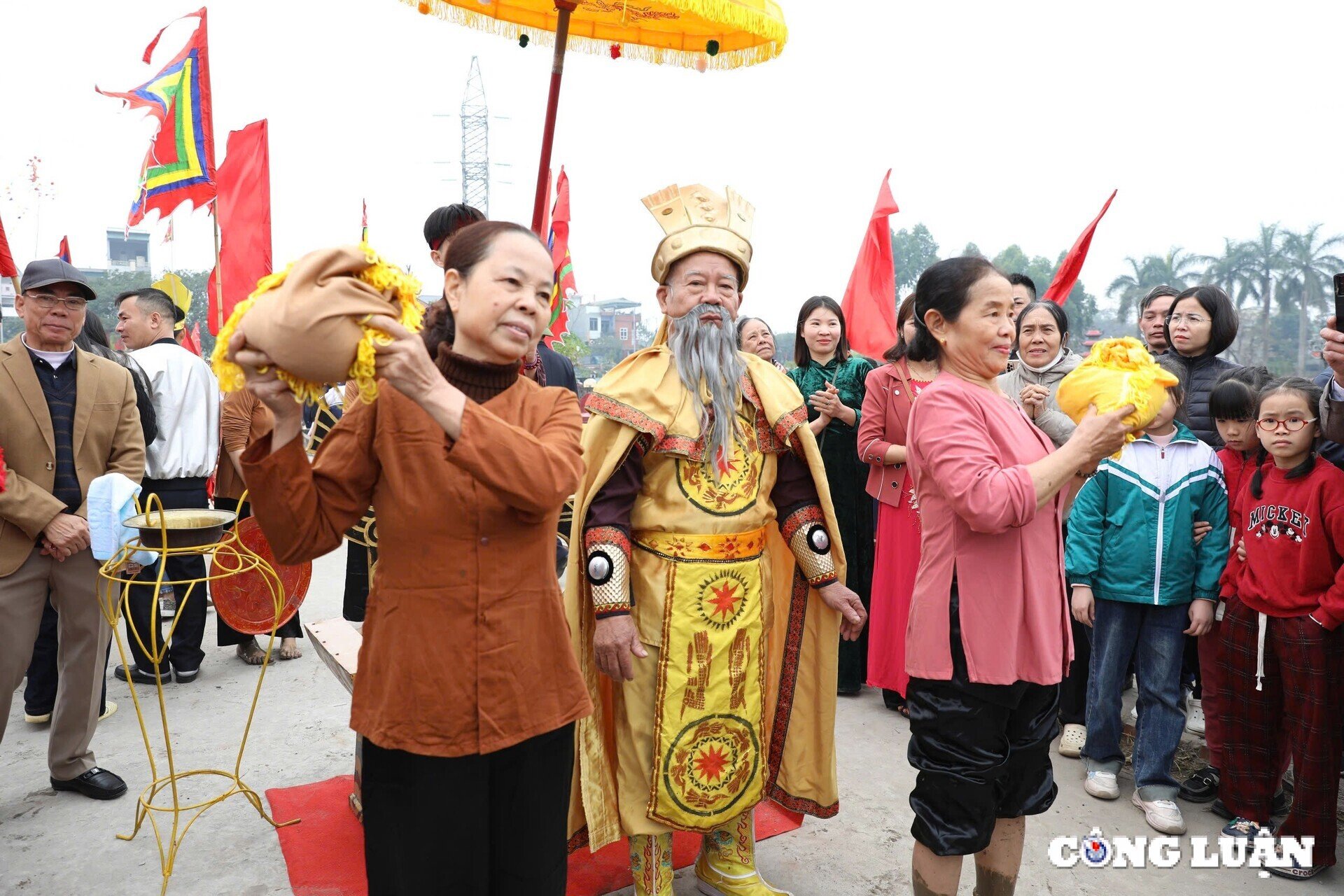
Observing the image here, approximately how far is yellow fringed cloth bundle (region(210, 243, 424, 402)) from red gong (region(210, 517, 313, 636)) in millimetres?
1875

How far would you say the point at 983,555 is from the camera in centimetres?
230

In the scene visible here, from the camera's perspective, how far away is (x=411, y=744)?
1.71 m

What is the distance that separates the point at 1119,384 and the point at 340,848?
10.0 feet

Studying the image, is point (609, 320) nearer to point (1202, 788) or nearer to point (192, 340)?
point (192, 340)

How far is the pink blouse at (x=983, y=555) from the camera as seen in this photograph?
2223 millimetres

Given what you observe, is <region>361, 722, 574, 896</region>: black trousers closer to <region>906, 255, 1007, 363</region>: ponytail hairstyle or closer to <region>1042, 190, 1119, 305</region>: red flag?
<region>906, 255, 1007, 363</region>: ponytail hairstyle

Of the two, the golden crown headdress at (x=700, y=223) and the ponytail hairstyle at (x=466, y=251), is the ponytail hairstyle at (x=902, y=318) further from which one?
the ponytail hairstyle at (x=466, y=251)

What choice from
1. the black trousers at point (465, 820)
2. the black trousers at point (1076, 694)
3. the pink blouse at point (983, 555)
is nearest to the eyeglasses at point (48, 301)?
the black trousers at point (465, 820)

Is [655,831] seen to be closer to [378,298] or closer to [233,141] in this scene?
[378,298]

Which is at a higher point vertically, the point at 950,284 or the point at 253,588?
the point at 950,284

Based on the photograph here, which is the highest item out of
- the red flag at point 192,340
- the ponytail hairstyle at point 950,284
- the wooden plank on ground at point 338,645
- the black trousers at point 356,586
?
the ponytail hairstyle at point 950,284

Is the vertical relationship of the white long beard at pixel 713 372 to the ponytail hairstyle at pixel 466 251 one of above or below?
below

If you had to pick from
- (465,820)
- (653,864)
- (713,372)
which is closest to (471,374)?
(465,820)

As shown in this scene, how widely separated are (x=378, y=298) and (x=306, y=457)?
0.36 m
